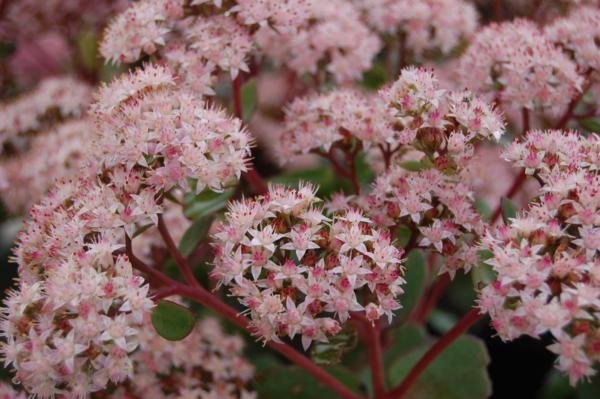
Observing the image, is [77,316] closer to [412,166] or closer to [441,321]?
[412,166]

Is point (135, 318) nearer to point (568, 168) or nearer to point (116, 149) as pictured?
point (116, 149)

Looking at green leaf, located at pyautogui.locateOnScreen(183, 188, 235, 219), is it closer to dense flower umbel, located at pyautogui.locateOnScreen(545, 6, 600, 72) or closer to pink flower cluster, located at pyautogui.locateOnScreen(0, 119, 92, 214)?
pink flower cluster, located at pyautogui.locateOnScreen(0, 119, 92, 214)

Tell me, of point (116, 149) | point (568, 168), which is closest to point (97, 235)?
point (116, 149)

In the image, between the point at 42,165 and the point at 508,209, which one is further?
the point at 42,165

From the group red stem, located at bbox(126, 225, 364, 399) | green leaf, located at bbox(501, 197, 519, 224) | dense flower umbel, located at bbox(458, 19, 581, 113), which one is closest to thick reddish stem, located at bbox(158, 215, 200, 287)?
red stem, located at bbox(126, 225, 364, 399)

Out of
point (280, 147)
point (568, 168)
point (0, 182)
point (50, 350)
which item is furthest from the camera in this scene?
point (0, 182)

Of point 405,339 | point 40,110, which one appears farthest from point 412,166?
point 40,110
